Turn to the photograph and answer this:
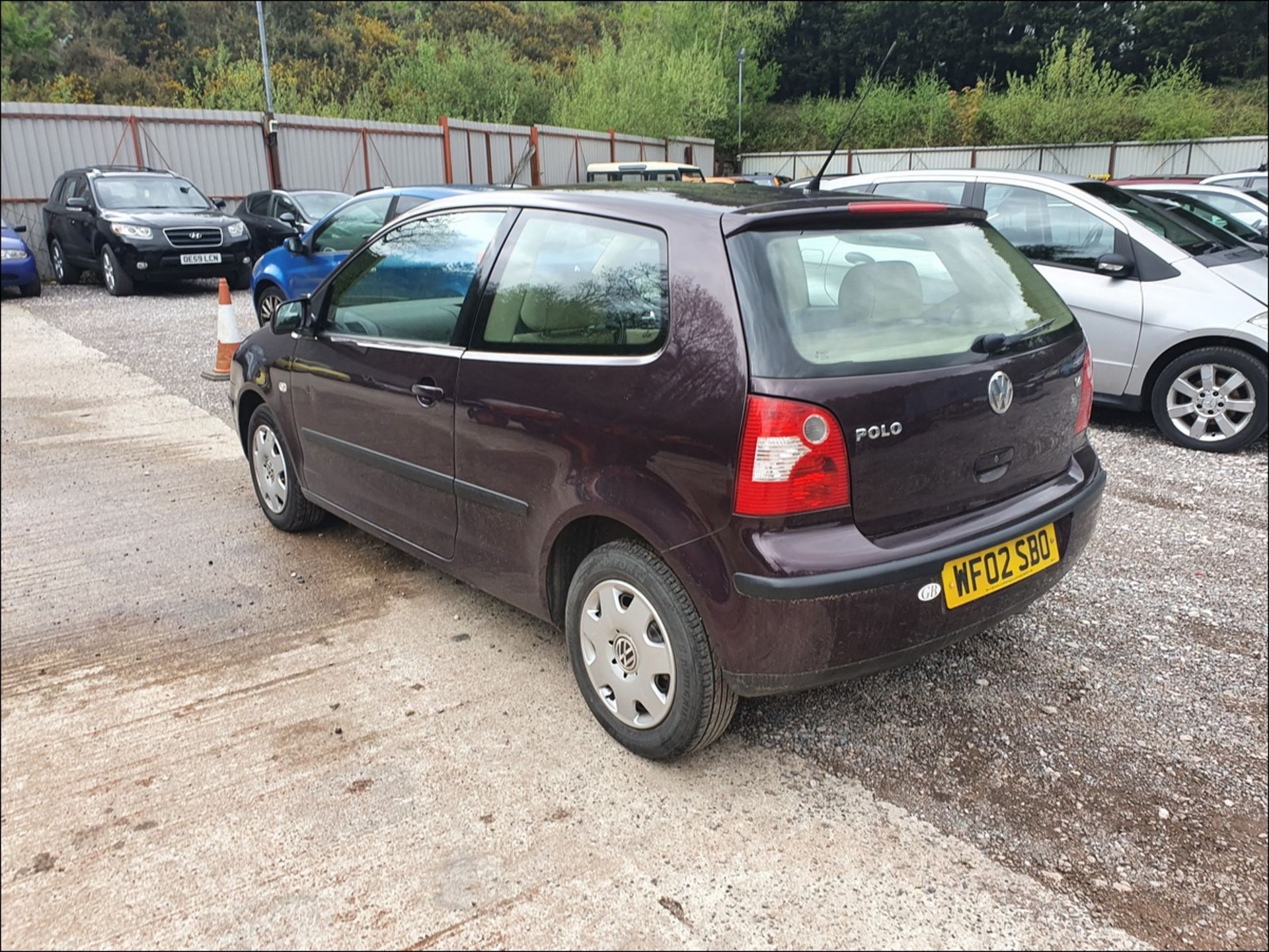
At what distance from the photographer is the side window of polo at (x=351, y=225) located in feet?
30.8

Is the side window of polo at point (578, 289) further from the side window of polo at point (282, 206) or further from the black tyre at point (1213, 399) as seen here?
the side window of polo at point (282, 206)

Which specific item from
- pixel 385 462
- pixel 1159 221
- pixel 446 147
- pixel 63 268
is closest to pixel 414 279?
pixel 385 462

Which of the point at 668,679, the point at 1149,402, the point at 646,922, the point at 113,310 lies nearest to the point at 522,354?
the point at 668,679

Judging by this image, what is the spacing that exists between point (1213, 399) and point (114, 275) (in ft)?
41.3

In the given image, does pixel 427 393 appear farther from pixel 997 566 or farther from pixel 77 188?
pixel 77 188

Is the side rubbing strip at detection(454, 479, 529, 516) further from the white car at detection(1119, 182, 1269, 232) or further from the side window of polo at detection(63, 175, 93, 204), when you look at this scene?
the side window of polo at detection(63, 175, 93, 204)

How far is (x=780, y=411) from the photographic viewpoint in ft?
7.88

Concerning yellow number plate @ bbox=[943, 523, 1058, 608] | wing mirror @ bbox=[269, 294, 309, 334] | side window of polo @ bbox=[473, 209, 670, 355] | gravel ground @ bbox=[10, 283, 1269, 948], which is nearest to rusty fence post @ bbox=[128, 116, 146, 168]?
wing mirror @ bbox=[269, 294, 309, 334]

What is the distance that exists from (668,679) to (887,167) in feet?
112

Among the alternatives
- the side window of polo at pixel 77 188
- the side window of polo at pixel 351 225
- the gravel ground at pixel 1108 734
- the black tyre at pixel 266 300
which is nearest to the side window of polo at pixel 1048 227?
the gravel ground at pixel 1108 734

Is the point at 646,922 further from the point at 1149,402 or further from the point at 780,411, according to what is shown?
the point at 1149,402

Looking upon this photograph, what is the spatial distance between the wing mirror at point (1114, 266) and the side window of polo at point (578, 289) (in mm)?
4720

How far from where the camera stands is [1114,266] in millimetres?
6312

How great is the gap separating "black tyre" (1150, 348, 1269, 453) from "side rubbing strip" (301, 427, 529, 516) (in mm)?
5055
